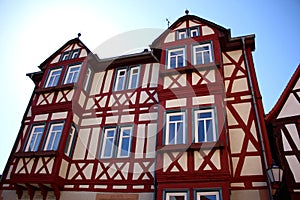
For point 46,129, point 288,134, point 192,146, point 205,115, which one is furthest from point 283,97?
point 46,129

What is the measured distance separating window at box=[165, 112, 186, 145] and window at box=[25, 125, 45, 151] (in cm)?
628

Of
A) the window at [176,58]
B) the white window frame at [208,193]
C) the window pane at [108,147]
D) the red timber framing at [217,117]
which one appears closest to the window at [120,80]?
the red timber framing at [217,117]

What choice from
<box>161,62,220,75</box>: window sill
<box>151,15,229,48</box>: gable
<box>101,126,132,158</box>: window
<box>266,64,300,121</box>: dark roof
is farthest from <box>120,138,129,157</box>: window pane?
<box>266,64,300,121</box>: dark roof

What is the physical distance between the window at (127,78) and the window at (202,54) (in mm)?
3289

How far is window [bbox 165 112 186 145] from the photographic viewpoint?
9180 mm

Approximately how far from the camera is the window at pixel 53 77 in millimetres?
13547

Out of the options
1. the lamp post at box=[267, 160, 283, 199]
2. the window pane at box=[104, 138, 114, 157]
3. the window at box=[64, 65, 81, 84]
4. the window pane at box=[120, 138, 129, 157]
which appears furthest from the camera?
the window at box=[64, 65, 81, 84]

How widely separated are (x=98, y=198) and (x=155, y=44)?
744cm

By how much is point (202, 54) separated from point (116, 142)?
214 inches

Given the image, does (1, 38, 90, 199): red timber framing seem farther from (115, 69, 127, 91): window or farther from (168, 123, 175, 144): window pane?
(168, 123, 175, 144): window pane

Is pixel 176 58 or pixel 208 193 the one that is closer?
pixel 208 193

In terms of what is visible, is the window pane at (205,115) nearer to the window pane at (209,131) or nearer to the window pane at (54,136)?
the window pane at (209,131)

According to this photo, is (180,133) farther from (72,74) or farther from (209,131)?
(72,74)

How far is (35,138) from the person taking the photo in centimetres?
1199
